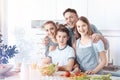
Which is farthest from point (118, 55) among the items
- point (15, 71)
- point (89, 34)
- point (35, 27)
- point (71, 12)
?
point (15, 71)

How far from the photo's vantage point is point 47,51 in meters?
1.65

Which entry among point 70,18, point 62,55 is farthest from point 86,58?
point 70,18

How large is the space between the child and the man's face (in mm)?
47

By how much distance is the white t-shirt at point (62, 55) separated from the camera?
1.60m

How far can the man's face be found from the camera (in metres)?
1.57

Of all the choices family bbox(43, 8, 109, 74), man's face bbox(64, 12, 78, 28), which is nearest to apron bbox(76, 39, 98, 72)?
family bbox(43, 8, 109, 74)

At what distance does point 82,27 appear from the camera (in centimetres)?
156

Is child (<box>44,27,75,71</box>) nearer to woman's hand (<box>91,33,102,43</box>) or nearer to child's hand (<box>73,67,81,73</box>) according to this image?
child's hand (<box>73,67,81,73</box>)

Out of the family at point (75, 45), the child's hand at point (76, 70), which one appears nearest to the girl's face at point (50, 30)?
the family at point (75, 45)

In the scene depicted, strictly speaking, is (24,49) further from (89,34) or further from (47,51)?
(89,34)

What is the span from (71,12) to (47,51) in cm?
31

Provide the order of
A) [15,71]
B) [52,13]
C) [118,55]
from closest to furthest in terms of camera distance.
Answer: [118,55]
[52,13]
[15,71]

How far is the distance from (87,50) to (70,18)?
0.23 meters

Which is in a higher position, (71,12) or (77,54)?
(71,12)
